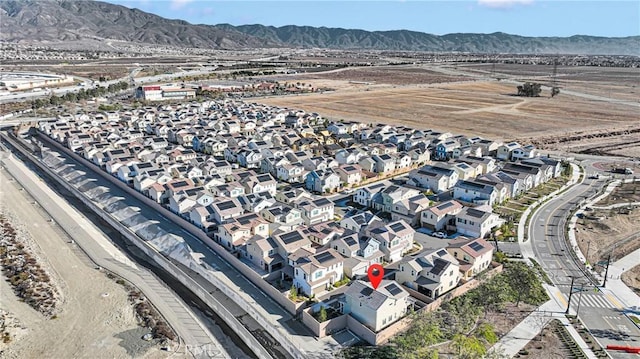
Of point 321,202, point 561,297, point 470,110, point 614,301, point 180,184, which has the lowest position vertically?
point 614,301

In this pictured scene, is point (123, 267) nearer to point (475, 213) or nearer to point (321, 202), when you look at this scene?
point (321, 202)

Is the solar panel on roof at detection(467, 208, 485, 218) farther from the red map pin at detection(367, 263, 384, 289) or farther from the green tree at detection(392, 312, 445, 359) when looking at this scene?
the green tree at detection(392, 312, 445, 359)

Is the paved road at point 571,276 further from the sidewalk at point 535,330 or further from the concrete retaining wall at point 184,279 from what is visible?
the concrete retaining wall at point 184,279

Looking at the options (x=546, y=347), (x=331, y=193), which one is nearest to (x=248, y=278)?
(x=546, y=347)

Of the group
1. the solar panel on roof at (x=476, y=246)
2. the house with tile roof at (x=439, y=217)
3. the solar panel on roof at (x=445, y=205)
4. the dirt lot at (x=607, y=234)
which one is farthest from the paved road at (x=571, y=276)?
the solar panel on roof at (x=445, y=205)

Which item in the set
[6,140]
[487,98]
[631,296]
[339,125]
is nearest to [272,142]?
[339,125]

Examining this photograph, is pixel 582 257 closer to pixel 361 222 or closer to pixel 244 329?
pixel 361 222
